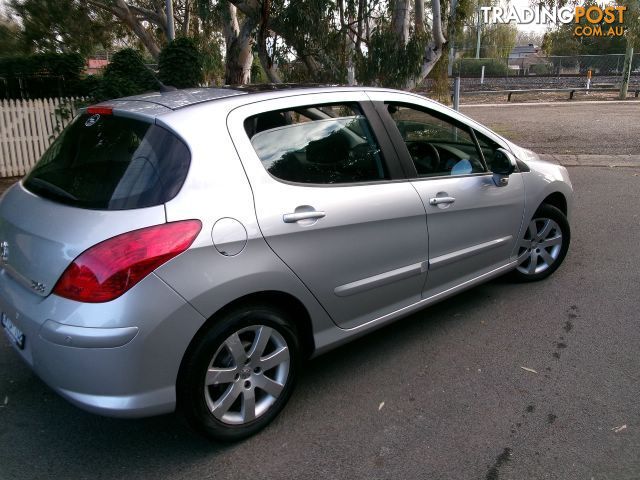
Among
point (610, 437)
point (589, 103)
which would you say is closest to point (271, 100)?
point (610, 437)

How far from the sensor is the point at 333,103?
3271mm

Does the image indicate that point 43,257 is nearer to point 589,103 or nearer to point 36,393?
point 36,393

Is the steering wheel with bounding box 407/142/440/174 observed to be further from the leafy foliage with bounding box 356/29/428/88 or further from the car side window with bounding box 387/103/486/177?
the leafy foliage with bounding box 356/29/428/88

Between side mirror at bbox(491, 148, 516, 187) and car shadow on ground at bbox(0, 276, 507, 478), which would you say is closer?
car shadow on ground at bbox(0, 276, 507, 478)

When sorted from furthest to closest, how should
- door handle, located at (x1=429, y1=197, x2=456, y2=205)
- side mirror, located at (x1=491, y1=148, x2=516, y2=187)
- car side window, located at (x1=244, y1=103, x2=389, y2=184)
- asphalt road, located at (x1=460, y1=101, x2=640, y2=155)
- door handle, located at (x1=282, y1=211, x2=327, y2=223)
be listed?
asphalt road, located at (x1=460, y1=101, x2=640, y2=155) → side mirror, located at (x1=491, y1=148, x2=516, y2=187) → door handle, located at (x1=429, y1=197, x2=456, y2=205) → car side window, located at (x1=244, y1=103, x2=389, y2=184) → door handle, located at (x1=282, y1=211, x2=327, y2=223)

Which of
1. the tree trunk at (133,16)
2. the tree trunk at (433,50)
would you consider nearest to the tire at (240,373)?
the tree trunk at (433,50)

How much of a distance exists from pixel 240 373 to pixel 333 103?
1.64m

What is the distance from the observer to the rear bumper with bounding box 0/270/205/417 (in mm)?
2260

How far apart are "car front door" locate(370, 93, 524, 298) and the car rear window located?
1458 mm

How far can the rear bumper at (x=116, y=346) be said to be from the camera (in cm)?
226

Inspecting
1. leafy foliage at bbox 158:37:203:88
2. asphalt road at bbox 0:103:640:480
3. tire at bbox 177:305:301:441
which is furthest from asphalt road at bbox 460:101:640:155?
tire at bbox 177:305:301:441

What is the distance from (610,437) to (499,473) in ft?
2.23

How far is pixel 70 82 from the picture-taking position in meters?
10.8

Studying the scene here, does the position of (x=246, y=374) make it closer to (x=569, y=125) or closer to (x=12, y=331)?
(x=12, y=331)
